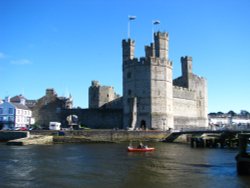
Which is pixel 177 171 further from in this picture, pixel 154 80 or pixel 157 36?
pixel 157 36

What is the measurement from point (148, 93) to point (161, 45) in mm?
8546

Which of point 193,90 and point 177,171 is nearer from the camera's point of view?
point 177,171

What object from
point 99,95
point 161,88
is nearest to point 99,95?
point 99,95

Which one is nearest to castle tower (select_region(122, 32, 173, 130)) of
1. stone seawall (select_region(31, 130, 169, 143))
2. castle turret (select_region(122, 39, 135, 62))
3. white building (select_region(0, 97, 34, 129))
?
castle turret (select_region(122, 39, 135, 62))

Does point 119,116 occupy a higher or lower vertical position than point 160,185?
higher

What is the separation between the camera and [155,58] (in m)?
55.7

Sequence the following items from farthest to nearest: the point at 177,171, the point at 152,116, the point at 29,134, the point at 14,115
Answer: the point at 14,115
the point at 152,116
the point at 29,134
the point at 177,171

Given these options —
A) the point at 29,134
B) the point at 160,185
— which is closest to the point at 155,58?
the point at 29,134

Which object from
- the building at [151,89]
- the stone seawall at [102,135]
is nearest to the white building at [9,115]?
the stone seawall at [102,135]

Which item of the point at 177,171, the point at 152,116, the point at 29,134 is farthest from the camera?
the point at 152,116

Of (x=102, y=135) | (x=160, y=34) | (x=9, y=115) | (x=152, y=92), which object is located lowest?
(x=102, y=135)

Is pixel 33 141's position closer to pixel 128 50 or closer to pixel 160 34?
pixel 128 50

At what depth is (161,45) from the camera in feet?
190

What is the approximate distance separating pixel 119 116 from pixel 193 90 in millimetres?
16804
